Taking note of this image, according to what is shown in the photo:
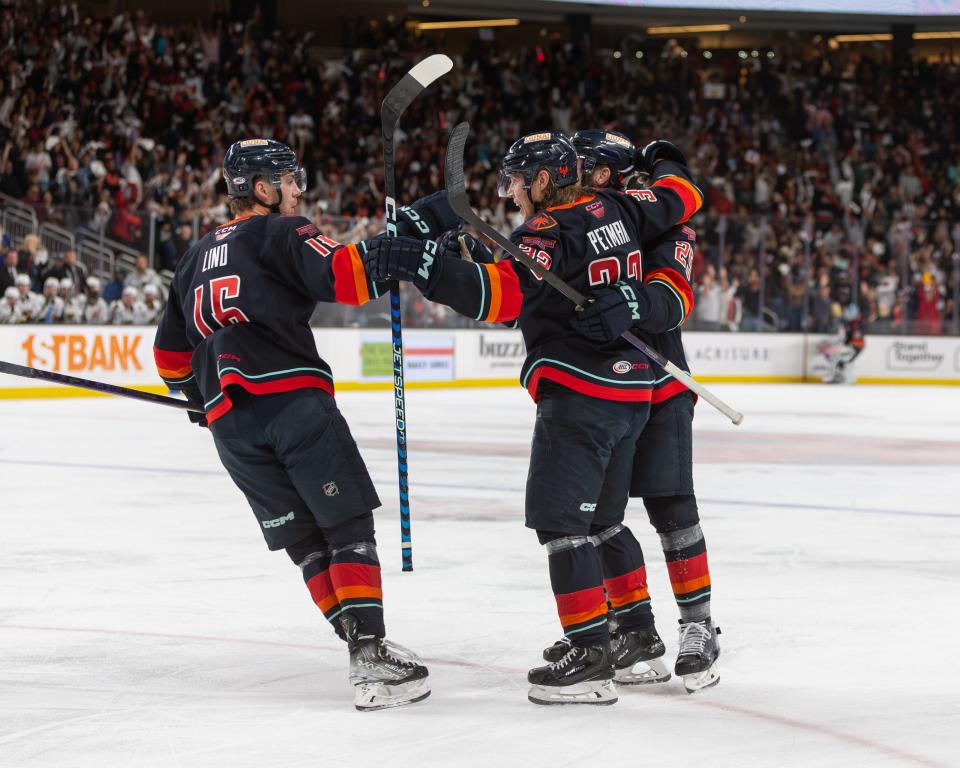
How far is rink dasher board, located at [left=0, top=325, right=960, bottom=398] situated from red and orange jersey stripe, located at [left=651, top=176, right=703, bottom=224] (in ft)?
34.6

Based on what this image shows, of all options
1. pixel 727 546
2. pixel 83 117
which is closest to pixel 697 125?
pixel 83 117

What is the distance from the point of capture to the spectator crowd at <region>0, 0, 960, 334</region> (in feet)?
57.6

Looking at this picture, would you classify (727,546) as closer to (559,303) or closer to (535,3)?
(559,303)

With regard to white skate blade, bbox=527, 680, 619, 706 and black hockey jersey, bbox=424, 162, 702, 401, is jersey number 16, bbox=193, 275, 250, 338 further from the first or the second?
white skate blade, bbox=527, 680, 619, 706

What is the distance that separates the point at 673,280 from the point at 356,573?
1.20m

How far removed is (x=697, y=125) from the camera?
27.1 metres

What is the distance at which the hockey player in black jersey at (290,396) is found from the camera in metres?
3.73

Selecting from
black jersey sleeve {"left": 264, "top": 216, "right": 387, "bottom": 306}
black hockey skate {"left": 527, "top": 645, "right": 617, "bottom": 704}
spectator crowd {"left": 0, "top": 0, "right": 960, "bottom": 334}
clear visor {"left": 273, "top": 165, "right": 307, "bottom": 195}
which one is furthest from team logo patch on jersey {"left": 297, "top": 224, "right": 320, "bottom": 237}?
spectator crowd {"left": 0, "top": 0, "right": 960, "bottom": 334}

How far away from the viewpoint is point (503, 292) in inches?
146

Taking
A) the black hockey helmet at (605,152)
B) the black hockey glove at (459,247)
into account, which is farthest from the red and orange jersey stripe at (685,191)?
the black hockey glove at (459,247)

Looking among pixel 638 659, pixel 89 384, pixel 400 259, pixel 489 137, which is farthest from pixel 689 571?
pixel 489 137

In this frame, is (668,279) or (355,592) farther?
(668,279)

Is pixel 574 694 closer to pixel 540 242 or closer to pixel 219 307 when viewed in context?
pixel 540 242

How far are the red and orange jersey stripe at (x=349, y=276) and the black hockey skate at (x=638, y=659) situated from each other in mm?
1249
